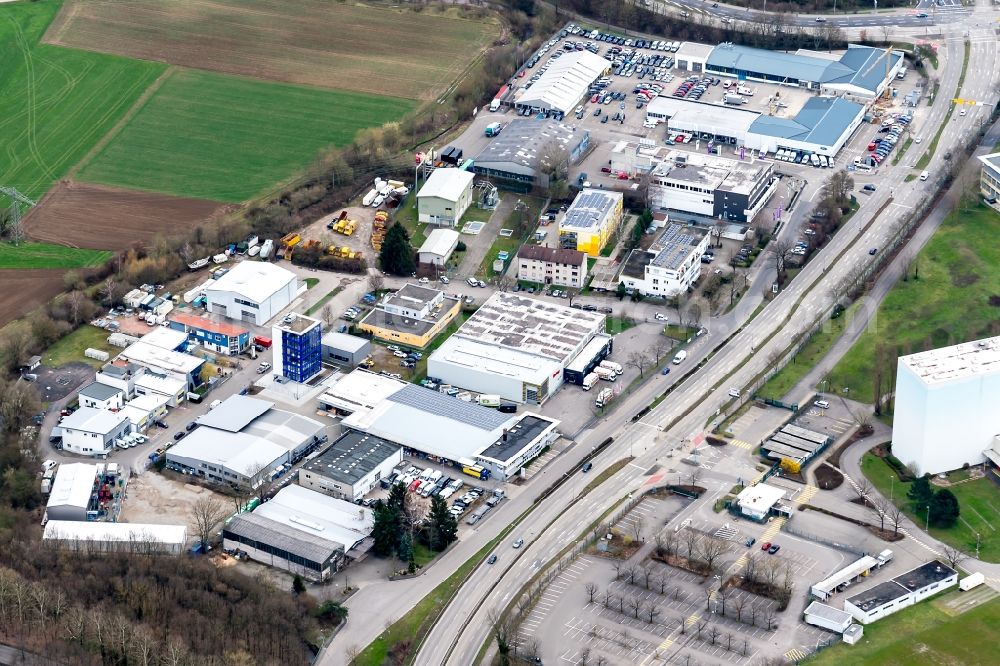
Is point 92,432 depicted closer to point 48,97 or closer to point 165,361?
point 165,361

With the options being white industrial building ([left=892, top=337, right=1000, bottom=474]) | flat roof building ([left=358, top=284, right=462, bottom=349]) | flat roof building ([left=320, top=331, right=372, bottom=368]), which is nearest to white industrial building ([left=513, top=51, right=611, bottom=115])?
flat roof building ([left=358, top=284, right=462, bottom=349])

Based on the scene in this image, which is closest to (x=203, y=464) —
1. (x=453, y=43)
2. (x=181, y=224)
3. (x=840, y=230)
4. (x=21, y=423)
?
(x=21, y=423)

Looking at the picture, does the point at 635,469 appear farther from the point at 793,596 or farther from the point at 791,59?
the point at 791,59

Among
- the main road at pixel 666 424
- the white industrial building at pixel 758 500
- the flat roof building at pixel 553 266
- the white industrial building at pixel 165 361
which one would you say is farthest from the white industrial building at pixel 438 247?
the white industrial building at pixel 758 500

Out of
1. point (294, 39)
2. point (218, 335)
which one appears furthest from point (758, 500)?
point (294, 39)

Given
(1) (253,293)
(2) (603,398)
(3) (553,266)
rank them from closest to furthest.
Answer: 1. (2) (603,398)
2. (1) (253,293)
3. (3) (553,266)

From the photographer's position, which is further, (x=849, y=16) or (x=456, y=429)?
(x=849, y=16)
